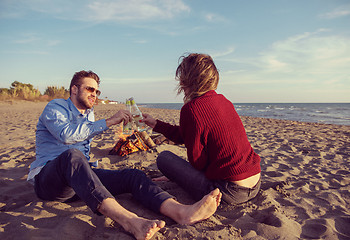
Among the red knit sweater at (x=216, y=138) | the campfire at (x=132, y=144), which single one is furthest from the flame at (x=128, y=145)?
the red knit sweater at (x=216, y=138)

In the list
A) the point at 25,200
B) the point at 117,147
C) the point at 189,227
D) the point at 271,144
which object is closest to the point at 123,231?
the point at 189,227

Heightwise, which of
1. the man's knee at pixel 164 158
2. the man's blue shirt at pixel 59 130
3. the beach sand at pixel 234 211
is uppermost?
the man's blue shirt at pixel 59 130

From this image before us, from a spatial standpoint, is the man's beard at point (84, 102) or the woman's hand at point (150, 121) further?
the woman's hand at point (150, 121)

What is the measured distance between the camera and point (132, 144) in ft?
14.9

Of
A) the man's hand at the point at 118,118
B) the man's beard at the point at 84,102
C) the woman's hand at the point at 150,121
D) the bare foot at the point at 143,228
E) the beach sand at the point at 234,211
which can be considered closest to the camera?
the bare foot at the point at 143,228

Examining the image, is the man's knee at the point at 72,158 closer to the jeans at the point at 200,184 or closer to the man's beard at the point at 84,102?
the man's beard at the point at 84,102

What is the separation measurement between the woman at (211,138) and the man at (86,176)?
29cm

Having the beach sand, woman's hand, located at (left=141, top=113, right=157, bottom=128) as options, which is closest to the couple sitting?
the beach sand

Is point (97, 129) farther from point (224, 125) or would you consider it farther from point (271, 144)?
point (271, 144)

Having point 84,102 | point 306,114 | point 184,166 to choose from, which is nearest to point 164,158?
point 184,166

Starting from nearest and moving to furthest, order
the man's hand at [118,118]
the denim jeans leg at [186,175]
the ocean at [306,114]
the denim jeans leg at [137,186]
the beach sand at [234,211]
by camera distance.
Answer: the beach sand at [234,211], the denim jeans leg at [137,186], the denim jeans leg at [186,175], the man's hand at [118,118], the ocean at [306,114]

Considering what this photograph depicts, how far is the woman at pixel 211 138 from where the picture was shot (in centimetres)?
206

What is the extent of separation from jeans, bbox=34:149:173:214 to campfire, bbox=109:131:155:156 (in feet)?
6.14

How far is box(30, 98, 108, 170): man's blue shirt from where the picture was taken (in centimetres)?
229
